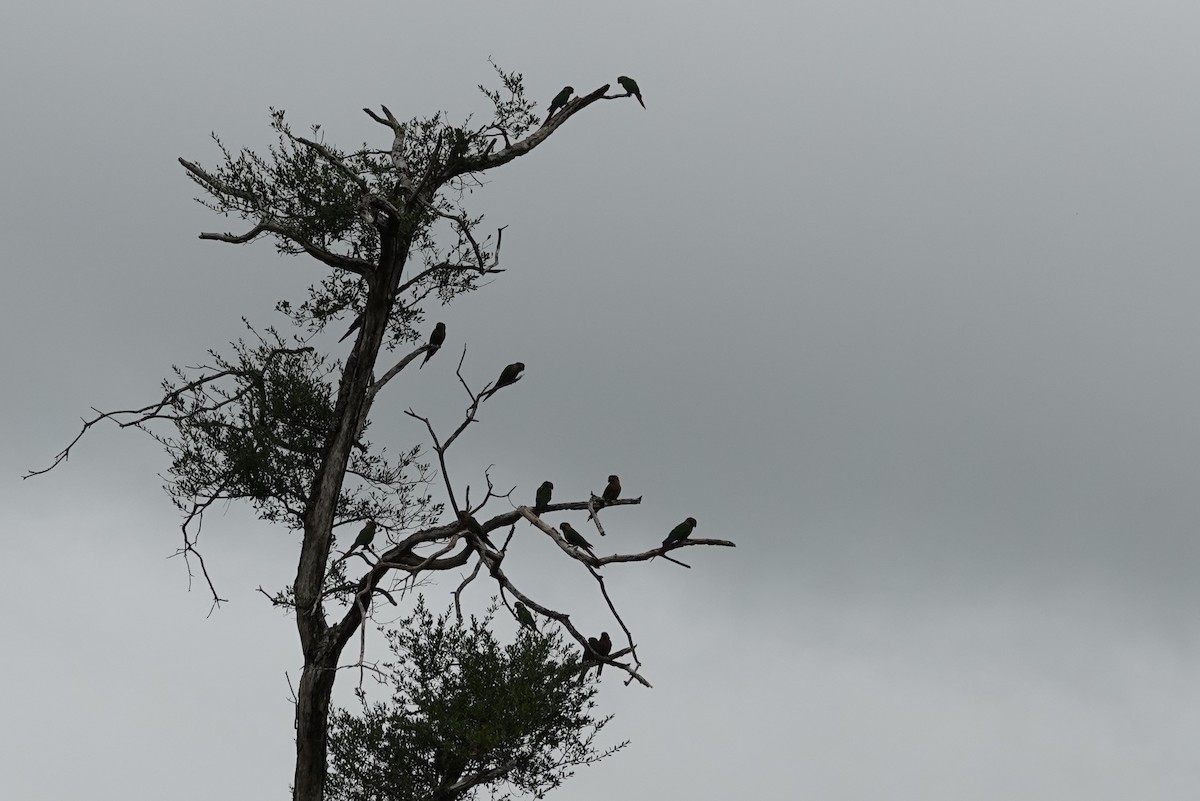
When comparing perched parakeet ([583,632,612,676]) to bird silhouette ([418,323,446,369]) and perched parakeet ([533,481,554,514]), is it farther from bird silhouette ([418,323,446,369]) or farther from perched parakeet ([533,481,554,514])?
bird silhouette ([418,323,446,369])

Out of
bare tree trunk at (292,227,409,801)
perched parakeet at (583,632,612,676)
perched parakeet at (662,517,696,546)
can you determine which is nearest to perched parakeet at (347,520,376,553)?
bare tree trunk at (292,227,409,801)

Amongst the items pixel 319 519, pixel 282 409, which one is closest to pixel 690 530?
pixel 319 519

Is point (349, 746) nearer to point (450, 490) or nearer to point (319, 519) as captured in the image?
point (319, 519)

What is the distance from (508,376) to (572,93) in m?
4.69

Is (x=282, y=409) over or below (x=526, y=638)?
over

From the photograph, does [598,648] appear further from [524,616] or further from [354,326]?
[354,326]

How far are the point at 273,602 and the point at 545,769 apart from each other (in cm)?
611

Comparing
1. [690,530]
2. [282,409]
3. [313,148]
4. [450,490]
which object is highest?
[313,148]

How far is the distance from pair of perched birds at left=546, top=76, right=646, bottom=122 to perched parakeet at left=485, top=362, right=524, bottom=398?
4031 millimetres

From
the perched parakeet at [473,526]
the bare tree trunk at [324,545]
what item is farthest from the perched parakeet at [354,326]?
the perched parakeet at [473,526]

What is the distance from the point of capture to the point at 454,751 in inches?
752

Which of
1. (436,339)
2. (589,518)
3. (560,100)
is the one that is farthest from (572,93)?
(589,518)

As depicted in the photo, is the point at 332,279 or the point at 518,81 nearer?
the point at 518,81

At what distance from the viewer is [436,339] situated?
17781 millimetres
